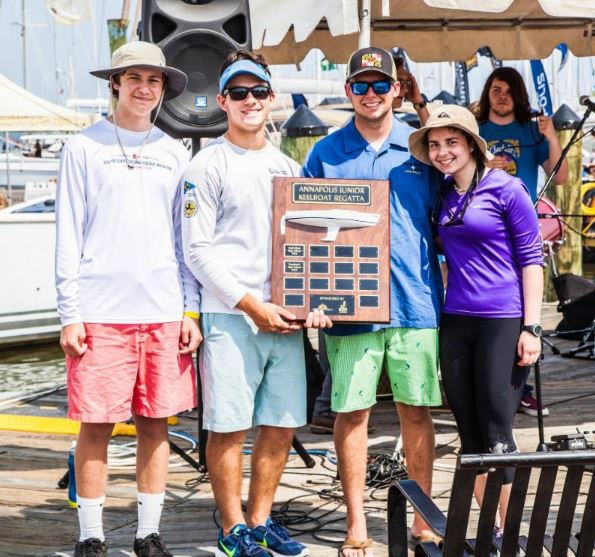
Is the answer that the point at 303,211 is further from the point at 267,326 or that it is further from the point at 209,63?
the point at 209,63

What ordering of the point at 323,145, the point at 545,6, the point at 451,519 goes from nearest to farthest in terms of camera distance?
the point at 451,519, the point at 323,145, the point at 545,6

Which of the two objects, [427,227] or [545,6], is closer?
[427,227]

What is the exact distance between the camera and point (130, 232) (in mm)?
3998

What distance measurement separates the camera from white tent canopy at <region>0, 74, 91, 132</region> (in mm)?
15852

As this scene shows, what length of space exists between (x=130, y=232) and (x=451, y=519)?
1.86 meters

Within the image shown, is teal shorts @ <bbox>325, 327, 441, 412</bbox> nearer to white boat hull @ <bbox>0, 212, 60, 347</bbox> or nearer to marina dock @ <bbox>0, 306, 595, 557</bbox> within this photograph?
marina dock @ <bbox>0, 306, 595, 557</bbox>

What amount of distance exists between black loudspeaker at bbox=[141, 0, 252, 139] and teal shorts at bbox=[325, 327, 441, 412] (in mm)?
1731

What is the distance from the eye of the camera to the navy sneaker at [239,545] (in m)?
4.05

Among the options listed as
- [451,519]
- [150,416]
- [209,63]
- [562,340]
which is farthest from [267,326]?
[562,340]

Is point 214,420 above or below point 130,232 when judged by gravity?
below

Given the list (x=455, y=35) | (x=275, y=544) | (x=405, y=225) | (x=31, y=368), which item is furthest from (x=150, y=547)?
(x=31, y=368)

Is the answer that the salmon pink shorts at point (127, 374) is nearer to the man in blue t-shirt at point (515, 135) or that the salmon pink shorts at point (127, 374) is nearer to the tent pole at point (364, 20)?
the tent pole at point (364, 20)

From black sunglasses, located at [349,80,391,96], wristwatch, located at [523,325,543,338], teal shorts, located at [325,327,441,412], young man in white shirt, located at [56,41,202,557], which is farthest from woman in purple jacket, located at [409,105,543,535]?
young man in white shirt, located at [56,41,202,557]

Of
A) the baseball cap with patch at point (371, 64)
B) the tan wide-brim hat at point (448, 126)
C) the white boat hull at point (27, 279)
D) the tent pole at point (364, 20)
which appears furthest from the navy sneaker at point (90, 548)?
the white boat hull at point (27, 279)
